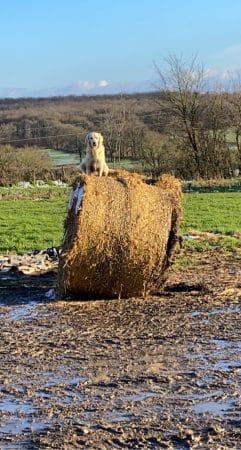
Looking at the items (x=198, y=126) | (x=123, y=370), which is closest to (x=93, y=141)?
(x=123, y=370)

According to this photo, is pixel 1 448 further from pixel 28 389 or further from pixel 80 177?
pixel 80 177

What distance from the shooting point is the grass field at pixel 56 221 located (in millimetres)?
14508

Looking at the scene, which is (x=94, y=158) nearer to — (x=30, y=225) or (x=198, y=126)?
(x=30, y=225)

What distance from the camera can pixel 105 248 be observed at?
30.6ft

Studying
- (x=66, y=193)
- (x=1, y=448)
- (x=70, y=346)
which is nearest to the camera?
(x=1, y=448)

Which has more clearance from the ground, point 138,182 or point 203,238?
point 138,182

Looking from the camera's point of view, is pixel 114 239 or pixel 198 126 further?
pixel 198 126

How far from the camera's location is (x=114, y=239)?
9.41 meters

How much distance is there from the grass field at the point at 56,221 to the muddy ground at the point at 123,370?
411 cm

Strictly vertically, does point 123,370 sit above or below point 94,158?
below

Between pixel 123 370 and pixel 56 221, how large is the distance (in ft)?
39.9

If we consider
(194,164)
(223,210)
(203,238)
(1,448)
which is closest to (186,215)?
(223,210)

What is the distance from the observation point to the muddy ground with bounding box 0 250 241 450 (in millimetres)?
5051

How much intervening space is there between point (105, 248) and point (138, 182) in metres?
1.26
